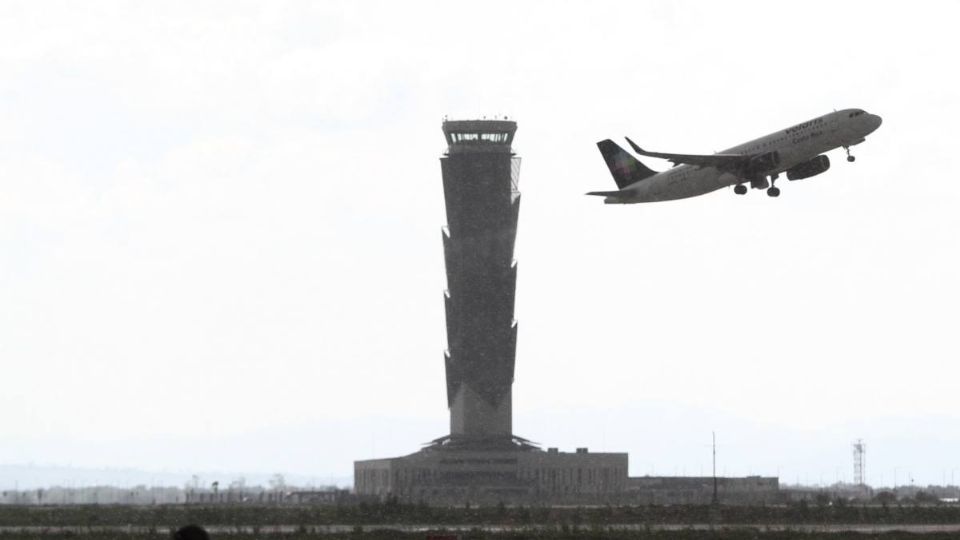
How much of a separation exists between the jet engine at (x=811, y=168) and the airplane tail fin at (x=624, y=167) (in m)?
30.1

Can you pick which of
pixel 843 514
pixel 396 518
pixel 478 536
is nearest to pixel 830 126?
pixel 843 514

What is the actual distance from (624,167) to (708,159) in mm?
32943

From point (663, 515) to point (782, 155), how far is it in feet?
97.9

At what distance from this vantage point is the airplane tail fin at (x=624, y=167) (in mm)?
186850

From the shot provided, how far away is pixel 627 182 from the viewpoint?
18988cm

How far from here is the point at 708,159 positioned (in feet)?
524

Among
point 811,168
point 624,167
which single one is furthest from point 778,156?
point 624,167

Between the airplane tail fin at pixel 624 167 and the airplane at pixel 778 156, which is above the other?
the airplane tail fin at pixel 624 167

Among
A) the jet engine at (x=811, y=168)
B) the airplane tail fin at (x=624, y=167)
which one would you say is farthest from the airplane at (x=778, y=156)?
the airplane tail fin at (x=624, y=167)

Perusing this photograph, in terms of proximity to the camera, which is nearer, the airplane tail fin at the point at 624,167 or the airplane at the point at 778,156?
the airplane at the point at 778,156

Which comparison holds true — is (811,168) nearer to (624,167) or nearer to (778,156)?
Answer: (778,156)

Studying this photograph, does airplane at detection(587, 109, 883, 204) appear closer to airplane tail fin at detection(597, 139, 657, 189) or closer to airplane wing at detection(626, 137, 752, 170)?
airplane wing at detection(626, 137, 752, 170)

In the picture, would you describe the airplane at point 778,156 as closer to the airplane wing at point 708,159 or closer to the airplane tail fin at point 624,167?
the airplane wing at point 708,159

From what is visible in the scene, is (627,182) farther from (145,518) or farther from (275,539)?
(275,539)
